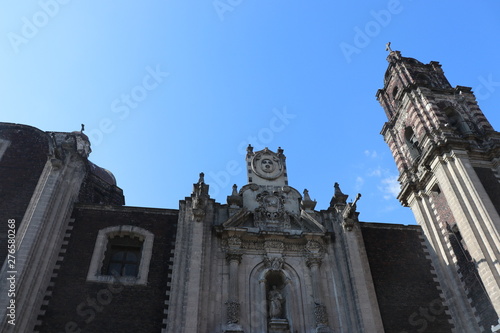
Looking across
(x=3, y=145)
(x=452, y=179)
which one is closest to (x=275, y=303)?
(x=452, y=179)

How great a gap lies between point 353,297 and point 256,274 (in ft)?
14.6

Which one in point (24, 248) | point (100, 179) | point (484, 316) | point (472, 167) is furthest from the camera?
point (100, 179)

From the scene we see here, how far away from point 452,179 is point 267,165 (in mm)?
9714

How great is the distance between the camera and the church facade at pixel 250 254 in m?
18.6

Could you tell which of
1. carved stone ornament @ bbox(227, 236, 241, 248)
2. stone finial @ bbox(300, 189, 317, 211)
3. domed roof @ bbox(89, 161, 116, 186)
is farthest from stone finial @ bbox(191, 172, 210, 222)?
domed roof @ bbox(89, 161, 116, 186)

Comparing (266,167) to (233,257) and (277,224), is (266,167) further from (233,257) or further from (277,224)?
(233,257)

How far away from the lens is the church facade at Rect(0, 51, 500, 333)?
18609mm

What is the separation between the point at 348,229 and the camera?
22.5 m

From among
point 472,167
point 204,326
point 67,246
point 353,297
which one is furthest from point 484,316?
point 67,246

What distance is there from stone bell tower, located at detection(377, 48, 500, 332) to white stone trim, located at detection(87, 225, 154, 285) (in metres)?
14.2

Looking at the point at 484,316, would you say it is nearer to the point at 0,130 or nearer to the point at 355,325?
the point at 355,325

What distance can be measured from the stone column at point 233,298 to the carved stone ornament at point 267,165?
5.74 m

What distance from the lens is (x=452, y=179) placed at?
23.1 meters

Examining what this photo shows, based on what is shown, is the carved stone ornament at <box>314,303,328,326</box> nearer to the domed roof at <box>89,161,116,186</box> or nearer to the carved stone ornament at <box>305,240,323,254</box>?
the carved stone ornament at <box>305,240,323,254</box>
